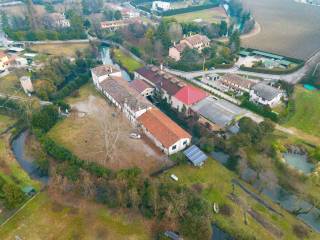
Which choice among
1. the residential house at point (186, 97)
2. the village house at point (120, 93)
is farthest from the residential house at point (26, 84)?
the residential house at point (186, 97)

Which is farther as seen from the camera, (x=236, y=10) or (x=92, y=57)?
(x=236, y=10)

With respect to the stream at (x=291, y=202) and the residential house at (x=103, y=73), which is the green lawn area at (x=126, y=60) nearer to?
the residential house at (x=103, y=73)

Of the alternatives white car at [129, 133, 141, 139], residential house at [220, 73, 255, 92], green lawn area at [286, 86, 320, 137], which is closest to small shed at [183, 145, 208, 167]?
white car at [129, 133, 141, 139]

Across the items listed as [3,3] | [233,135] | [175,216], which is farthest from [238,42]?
[3,3]

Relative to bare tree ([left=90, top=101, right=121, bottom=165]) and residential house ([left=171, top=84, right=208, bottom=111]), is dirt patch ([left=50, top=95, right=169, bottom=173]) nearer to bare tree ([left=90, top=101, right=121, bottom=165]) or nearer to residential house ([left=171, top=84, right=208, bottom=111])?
bare tree ([left=90, top=101, right=121, bottom=165])

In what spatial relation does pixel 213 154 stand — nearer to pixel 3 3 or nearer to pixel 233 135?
pixel 233 135

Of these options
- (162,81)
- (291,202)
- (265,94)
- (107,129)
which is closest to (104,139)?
(107,129)
